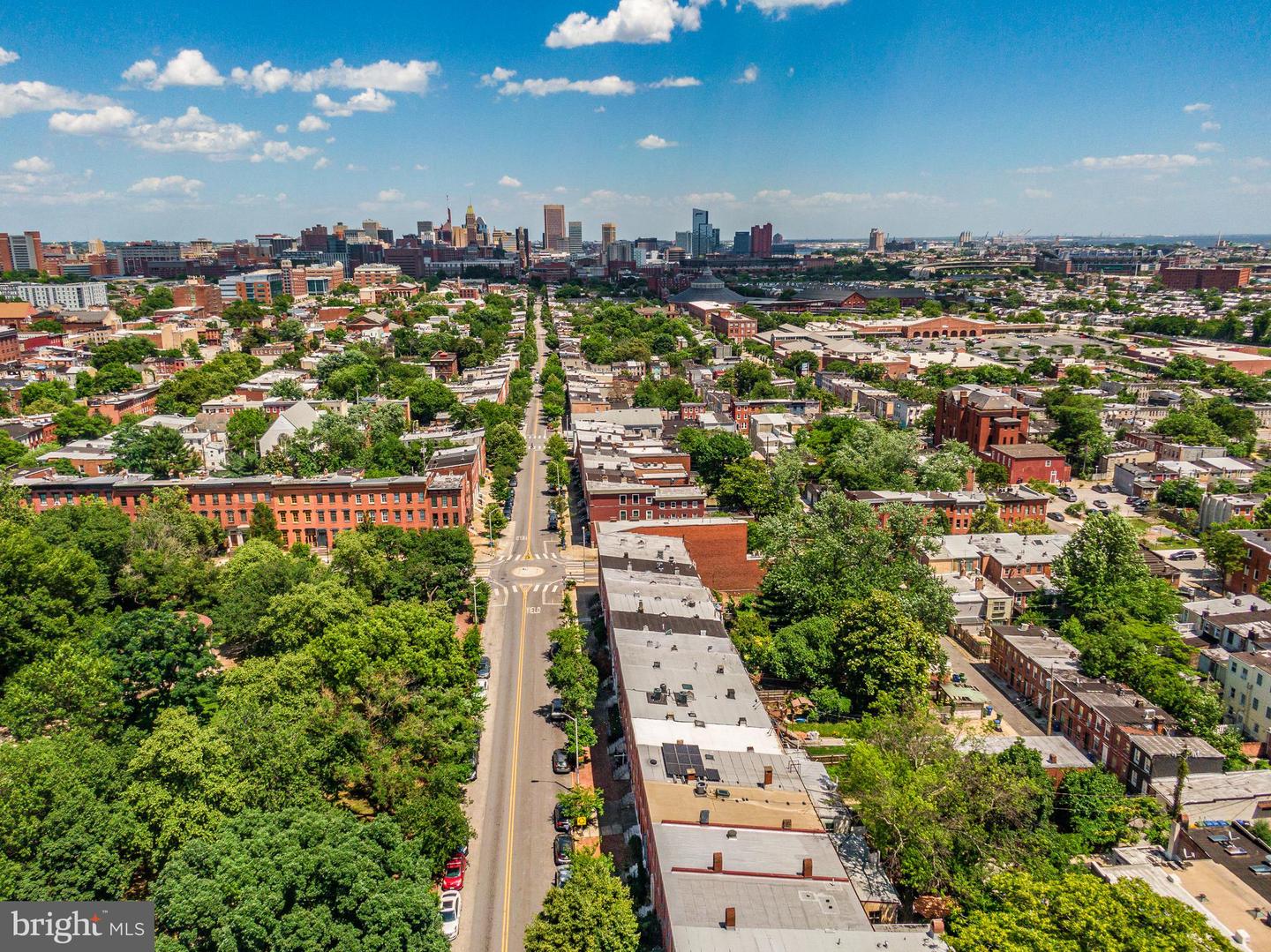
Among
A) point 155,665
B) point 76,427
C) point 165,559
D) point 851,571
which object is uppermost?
point 76,427

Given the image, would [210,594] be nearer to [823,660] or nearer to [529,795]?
[529,795]

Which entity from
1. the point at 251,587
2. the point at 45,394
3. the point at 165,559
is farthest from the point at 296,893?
the point at 45,394

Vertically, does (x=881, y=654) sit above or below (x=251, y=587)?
below

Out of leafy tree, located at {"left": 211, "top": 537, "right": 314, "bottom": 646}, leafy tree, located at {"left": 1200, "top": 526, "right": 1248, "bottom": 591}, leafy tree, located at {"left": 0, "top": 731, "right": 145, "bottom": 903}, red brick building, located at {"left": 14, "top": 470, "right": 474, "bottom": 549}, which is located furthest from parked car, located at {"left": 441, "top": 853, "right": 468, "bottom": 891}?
leafy tree, located at {"left": 1200, "top": 526, "right": 1248, "bottom": 591}

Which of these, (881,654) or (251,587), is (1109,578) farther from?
(251,587)

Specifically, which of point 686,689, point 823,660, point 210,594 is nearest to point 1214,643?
point 823,660

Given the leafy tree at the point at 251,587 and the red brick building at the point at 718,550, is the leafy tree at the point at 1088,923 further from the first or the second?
the leafy tree at the point at 251,587
